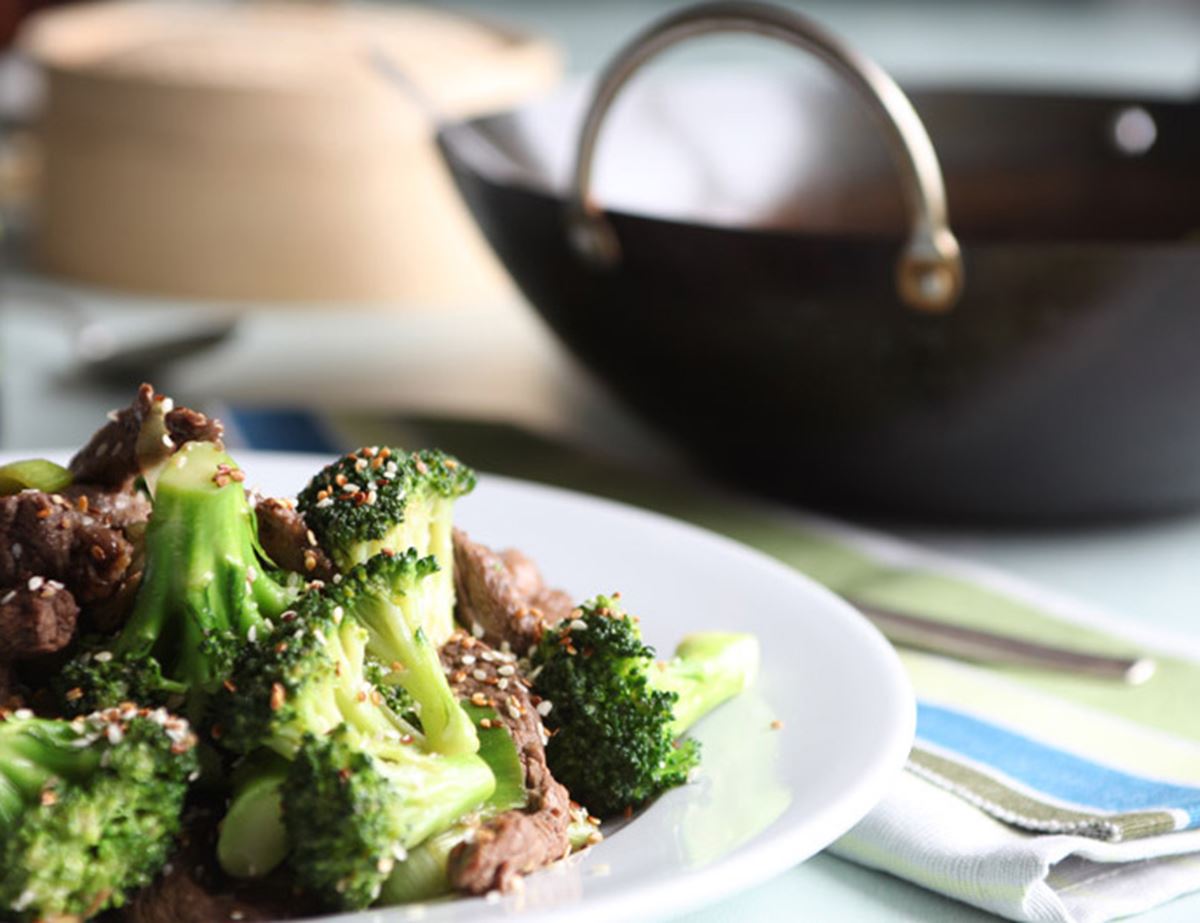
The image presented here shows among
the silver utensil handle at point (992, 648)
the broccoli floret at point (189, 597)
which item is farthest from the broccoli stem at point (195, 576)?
the silver utensil handle at point (992, 648)

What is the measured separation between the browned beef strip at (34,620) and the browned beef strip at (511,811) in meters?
0.27

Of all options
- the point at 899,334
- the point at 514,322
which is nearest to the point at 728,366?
the point at 899,334

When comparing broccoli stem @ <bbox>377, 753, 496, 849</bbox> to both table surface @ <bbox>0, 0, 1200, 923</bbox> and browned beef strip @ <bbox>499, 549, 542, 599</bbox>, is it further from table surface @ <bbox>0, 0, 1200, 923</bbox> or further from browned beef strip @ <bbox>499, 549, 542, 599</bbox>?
browned beef strip @ <bbox>499, 549, 542, 599</bbox>

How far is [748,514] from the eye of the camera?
205cm

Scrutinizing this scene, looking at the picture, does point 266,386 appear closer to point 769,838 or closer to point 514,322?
point 514,322

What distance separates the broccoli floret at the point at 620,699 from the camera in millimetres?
1212

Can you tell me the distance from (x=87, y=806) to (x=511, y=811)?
10.2 inches

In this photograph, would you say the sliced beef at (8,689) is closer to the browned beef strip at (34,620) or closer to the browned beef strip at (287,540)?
the browned beef strip at (34,620)

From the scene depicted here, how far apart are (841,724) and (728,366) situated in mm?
721

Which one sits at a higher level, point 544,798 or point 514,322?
point 544,798

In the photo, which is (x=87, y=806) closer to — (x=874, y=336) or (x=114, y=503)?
(x=114, y=503)

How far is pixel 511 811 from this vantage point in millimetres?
1132

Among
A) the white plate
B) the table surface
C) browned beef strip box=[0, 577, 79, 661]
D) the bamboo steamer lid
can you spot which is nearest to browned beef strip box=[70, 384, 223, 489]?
browned beef strip box=[0, 577, 79, 661]

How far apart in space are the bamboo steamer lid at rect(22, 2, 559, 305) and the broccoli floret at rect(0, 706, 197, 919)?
177 cm
